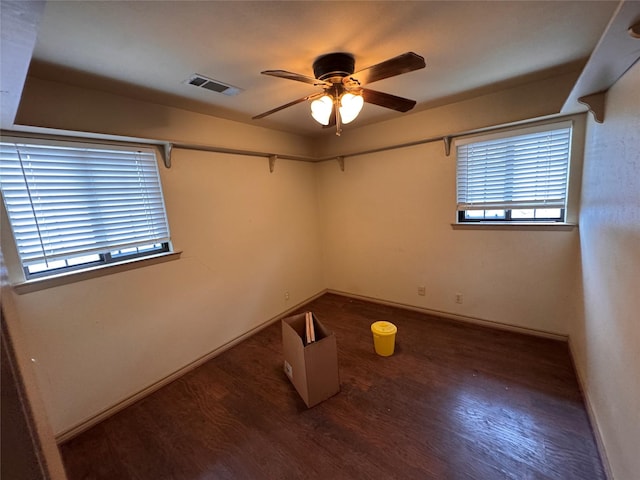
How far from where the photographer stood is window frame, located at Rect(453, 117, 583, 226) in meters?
2.26

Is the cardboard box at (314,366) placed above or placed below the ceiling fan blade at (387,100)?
below

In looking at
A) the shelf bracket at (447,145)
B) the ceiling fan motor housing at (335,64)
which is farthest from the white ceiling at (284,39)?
the shelf bracket at (447,145)

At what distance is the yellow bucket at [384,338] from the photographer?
2.46m

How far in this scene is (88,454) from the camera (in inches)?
68.1

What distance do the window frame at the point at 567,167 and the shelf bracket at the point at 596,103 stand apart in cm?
61

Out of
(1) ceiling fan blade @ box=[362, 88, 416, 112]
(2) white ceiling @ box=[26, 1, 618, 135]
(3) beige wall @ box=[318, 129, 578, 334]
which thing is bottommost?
(3) beige wall @ box=[318, 129, 578, 334]

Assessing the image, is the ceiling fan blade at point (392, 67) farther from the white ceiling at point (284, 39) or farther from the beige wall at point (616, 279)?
the beige wall at point (616, 279)

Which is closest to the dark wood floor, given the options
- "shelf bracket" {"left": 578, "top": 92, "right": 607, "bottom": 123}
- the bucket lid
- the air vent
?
the bucket lid

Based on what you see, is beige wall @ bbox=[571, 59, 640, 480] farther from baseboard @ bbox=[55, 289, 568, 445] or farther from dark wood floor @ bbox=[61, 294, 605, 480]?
baseboard @ bbox=[55, 289, 568, 445]

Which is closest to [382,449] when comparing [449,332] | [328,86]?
[449,332]

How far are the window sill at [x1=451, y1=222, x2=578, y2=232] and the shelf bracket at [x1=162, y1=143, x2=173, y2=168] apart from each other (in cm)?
292

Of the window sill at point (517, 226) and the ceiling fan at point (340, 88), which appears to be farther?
the window sill at point (517, 226)

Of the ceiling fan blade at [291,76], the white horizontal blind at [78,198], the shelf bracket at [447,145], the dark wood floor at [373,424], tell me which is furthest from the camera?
the shelf bracket at [447,145]

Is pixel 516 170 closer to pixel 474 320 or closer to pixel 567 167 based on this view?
pixel 567 167
